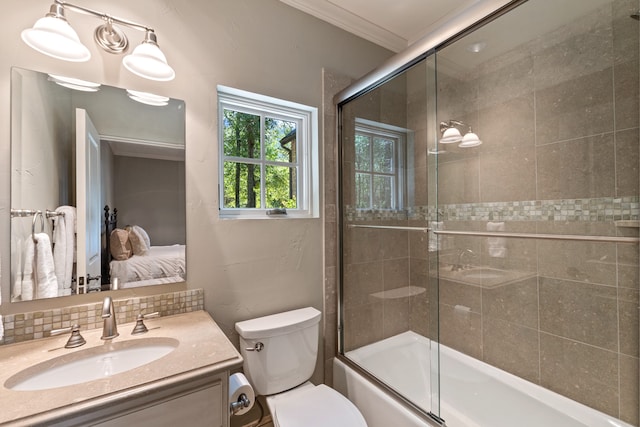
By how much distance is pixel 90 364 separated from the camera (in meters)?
1.01

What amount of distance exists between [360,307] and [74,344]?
1.44m

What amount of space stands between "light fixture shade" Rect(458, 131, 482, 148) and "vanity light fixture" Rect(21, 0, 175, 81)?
1.61m

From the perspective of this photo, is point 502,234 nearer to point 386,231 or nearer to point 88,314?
point 386,231

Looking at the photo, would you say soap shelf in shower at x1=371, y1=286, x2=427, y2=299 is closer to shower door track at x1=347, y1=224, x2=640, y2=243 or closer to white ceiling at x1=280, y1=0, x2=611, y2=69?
shower door track at x1=347, y1=224, x2=640, y2=243

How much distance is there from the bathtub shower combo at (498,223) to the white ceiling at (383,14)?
0.48m

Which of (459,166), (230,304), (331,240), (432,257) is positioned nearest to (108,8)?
(230,304)

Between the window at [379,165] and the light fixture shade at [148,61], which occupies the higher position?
the light fixture shade at [148,61]

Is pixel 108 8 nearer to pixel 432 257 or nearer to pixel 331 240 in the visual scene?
pixel 331 240

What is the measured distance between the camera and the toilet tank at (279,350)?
138cm

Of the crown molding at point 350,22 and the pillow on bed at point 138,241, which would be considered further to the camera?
the crown molding at point 350,22

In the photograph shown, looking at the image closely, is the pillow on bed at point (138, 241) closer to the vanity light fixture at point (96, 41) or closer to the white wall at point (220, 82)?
the white wall at point (220, 82)

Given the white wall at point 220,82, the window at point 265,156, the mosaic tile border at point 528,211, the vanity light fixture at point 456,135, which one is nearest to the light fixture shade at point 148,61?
the white wall at point 220,82

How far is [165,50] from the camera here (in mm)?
1311

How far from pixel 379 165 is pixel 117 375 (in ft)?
5.41
